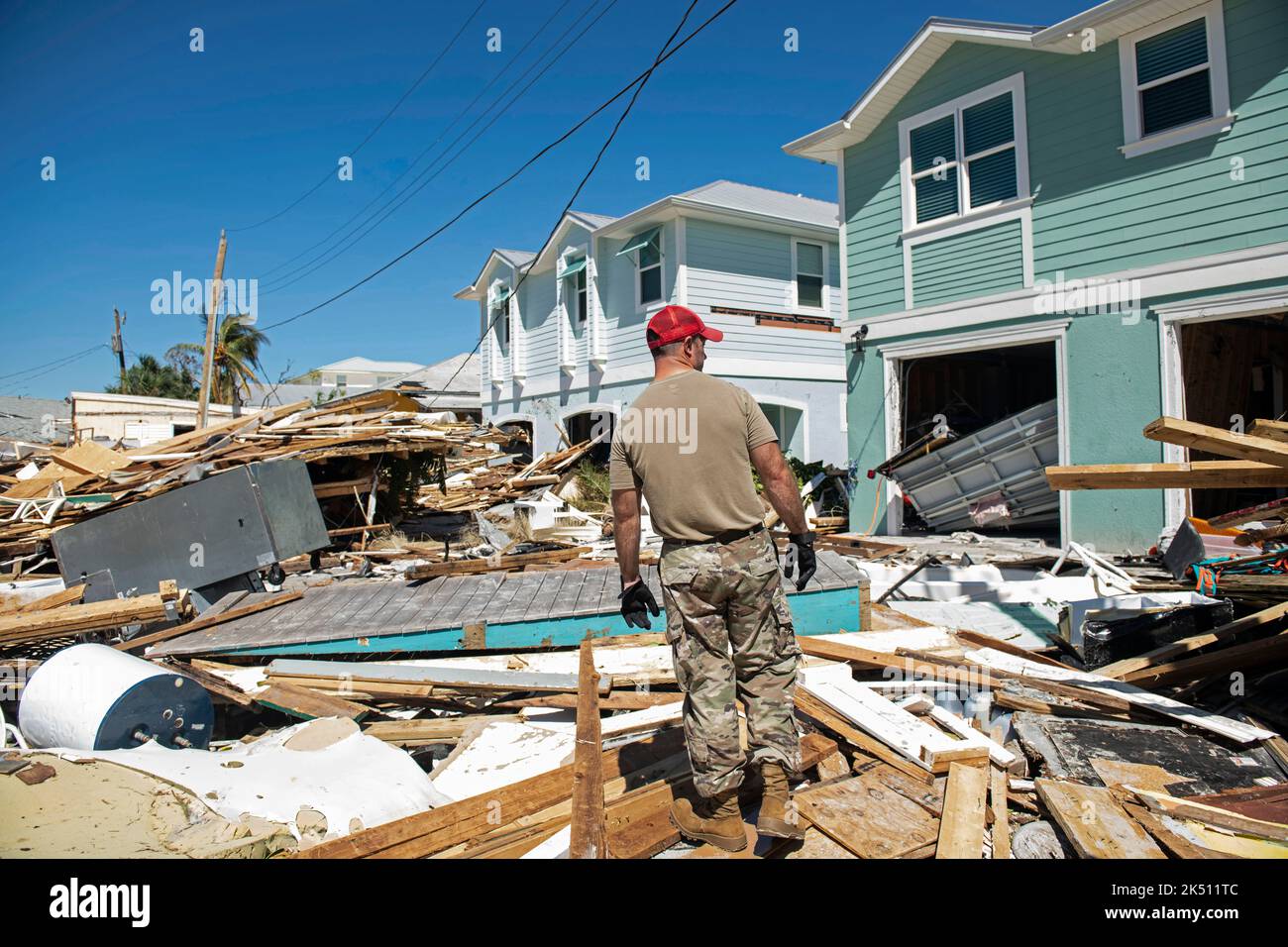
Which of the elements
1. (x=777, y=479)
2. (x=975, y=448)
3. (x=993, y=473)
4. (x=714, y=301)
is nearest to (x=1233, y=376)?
(x=993, y=473)

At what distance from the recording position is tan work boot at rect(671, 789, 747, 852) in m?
3.01

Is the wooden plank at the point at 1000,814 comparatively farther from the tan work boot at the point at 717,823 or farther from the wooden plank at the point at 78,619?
the wooden plank at the point at 78,619

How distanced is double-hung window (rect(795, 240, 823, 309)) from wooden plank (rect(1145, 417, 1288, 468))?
48.9 feet

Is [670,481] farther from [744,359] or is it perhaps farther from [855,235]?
[744,359]

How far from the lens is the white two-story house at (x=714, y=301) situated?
1642cm

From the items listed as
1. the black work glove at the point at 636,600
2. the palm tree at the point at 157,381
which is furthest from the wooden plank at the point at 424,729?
the palm tree at the point at 157,381

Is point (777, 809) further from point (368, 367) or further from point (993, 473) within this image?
point (368, 367)

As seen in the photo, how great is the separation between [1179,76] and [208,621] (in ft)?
39.0

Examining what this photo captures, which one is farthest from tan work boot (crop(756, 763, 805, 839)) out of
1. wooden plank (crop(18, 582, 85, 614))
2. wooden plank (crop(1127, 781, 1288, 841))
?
wooden plank (crop(18, 582, 85, 614))

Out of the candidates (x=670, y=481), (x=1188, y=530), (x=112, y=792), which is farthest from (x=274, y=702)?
(x=1188, y=530)

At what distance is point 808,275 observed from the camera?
59.0ft

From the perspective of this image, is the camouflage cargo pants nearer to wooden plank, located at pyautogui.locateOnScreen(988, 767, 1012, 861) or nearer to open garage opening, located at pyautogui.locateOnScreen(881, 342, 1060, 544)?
wooden plank, located at pyautogui.locateOnScreen(988, 767, 1012, 861)
